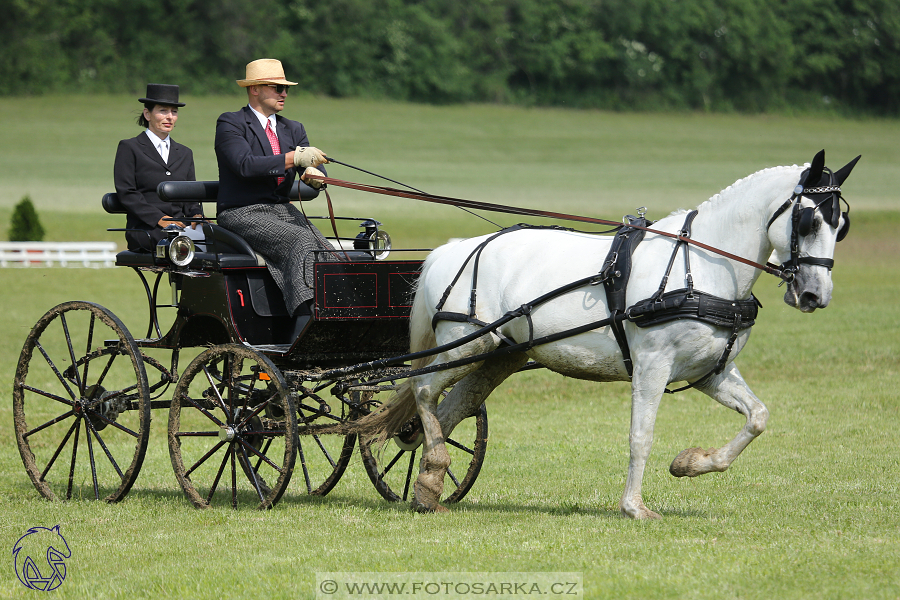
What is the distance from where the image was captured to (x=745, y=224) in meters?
5.88

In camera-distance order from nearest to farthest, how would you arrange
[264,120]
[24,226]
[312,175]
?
[312,175]
[264,120]
[24,226]

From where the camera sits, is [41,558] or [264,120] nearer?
[41,558]

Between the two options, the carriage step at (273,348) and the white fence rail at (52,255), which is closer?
the carriage step at (273,348)

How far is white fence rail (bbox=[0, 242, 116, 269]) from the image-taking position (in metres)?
27.7

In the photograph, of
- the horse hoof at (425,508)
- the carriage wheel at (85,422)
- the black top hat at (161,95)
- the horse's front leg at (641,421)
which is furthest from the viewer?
the black top hat at (161,95)

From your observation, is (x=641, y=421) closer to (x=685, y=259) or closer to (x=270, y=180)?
(x=685, y=259)

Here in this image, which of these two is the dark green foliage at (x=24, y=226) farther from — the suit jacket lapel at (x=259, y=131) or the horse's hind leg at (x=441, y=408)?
the horse's hind leg at (x=441, y=408)

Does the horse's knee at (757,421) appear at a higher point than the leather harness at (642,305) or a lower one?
lower

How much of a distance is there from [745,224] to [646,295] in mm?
640

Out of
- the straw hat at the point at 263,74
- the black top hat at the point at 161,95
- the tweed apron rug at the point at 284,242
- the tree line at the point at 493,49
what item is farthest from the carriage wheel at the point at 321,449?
the tree line at the point at 493,49

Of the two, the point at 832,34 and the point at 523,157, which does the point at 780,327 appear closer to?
the point at 523,157

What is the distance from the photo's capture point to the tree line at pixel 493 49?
59.5 meters

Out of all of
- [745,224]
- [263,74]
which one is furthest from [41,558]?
[745,224]

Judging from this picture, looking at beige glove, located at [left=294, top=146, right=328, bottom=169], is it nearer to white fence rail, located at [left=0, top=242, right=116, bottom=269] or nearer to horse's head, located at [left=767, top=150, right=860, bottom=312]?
horse's head, located at [left=767, top=150, right=860, bottom=312]
